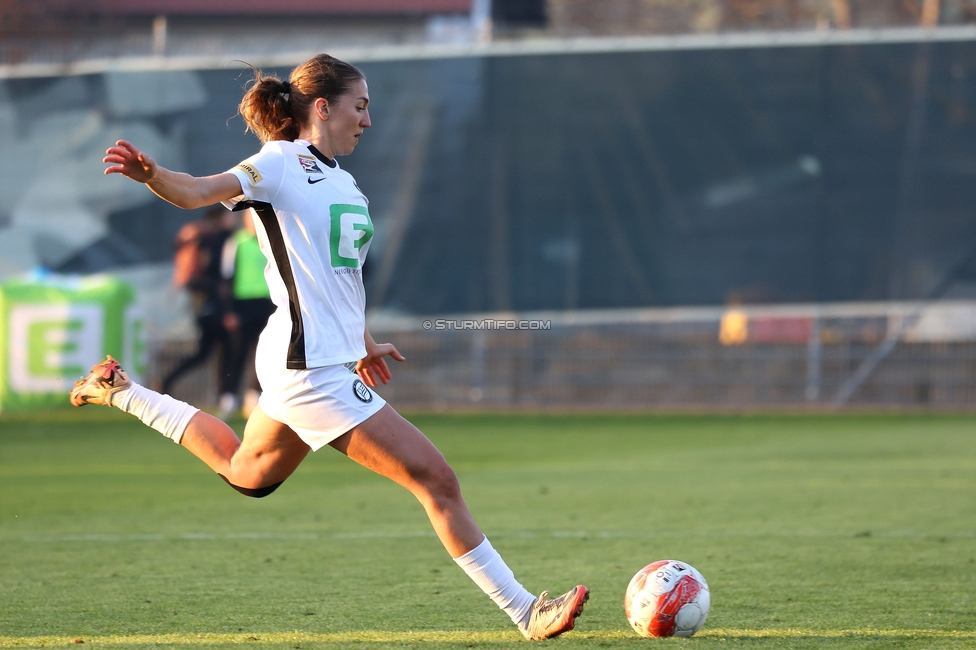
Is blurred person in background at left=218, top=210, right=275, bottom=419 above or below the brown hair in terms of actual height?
below

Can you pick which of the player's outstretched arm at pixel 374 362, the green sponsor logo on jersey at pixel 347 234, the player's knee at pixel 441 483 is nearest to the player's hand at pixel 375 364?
the player's outstretched arm at pixel 374 362

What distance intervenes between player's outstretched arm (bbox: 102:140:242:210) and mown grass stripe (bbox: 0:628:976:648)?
1.39 m

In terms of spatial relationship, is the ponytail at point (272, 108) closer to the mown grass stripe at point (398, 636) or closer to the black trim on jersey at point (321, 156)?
the black trim on jersey at point (321, 156)

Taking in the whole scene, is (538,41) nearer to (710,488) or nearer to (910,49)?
(910,49)

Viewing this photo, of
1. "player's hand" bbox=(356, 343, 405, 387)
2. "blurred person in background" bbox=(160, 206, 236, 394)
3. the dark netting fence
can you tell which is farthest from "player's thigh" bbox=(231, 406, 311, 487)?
the dark netting fence

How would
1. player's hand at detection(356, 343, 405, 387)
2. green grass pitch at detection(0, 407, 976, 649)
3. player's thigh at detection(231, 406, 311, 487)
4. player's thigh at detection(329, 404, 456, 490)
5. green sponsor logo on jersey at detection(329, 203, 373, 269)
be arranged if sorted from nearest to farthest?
player's thigh at detection(329, 404, 456, 490), green sponsor logo on jersey at detection(329, 203, 373, 269), player's thigh at detection(231, 406, 311, 487), green grass pitch at detection(0, 407, 976, 649), player's hand at detection(356, 343, 405, 387)

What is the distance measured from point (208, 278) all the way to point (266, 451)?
9126 mm

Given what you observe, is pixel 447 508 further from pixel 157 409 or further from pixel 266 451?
pixel 157 409

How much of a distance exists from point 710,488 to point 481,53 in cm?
681

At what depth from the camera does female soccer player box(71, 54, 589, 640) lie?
3818mm

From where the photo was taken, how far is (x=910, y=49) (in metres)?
13.1

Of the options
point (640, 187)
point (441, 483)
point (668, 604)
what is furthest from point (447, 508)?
point (640, 187)

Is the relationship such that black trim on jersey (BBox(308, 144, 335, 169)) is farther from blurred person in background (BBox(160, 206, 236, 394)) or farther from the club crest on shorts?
blurred person in background (BBox(160, 206, 236, 394))

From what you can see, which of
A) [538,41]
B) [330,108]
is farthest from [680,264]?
[330,108]
